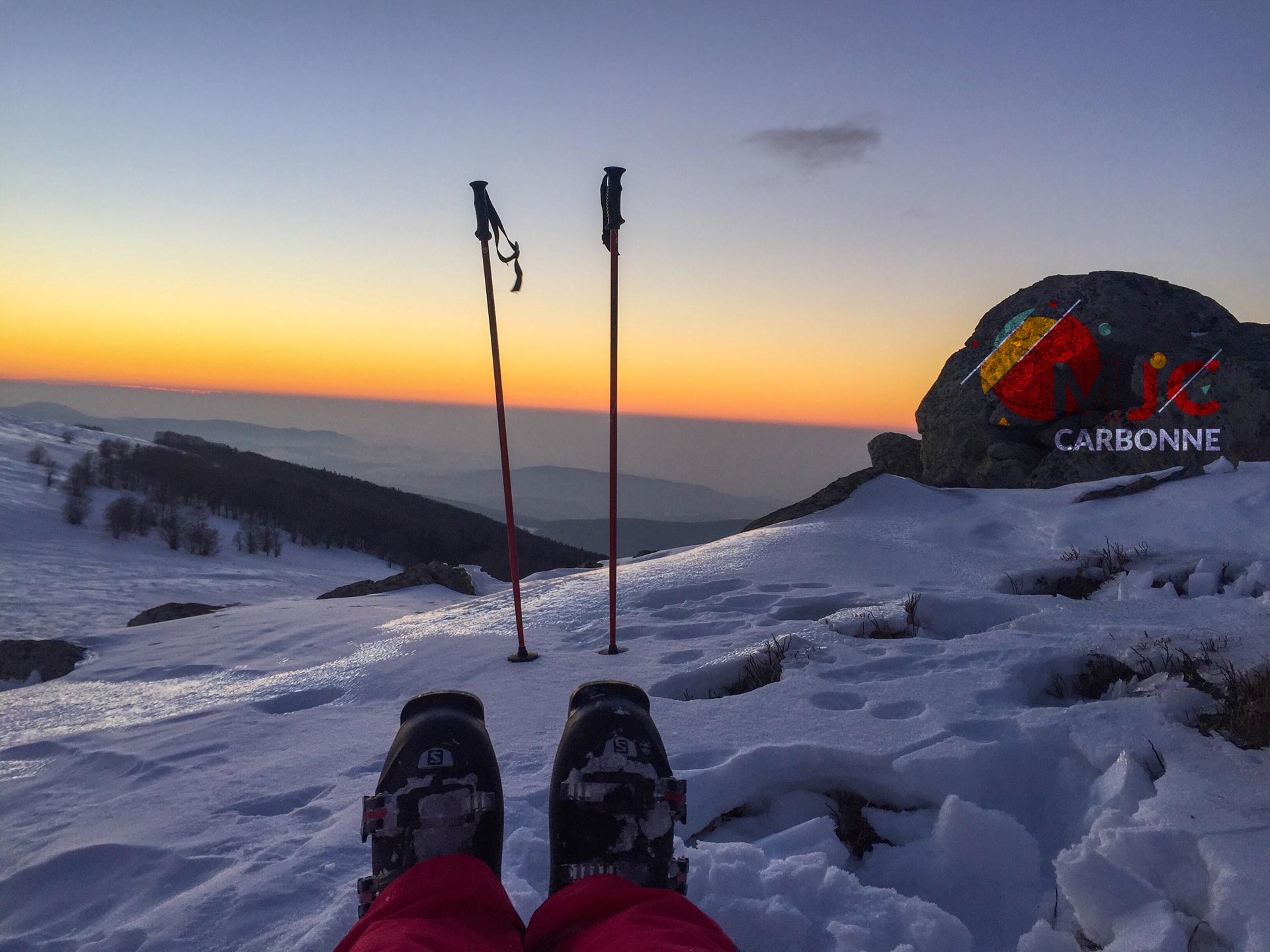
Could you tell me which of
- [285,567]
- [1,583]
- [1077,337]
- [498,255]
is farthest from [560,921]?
[285,567]

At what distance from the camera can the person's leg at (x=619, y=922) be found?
4.86ft

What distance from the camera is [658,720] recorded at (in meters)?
2.90

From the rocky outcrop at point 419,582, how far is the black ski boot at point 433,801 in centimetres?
718

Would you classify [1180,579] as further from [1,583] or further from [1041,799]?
[1,583]

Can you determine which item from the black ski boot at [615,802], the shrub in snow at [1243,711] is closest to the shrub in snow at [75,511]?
the black ski boot at [615,802]

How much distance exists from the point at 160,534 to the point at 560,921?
88.6 ft

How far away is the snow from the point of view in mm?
1849

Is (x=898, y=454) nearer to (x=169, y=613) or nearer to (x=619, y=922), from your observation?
(x=619, y=922)

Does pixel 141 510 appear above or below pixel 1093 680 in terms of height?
below

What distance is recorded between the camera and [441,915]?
1.64 meters

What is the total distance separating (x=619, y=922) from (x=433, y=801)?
73cm

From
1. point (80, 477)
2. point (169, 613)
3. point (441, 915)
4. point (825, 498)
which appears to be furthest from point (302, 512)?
point (441, 915)

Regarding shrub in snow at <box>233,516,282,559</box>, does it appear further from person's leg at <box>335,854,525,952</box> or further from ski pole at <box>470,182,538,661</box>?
person's leg at <box>335,854,525,952</box>

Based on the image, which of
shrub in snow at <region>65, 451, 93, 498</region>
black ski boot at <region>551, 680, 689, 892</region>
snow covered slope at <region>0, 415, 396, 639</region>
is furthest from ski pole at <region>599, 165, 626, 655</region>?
shrub in snow at <region>65, 451, 93, 498</region>
